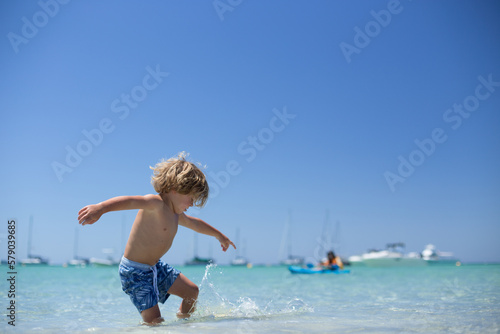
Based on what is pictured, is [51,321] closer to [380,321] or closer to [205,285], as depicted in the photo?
[205,285]

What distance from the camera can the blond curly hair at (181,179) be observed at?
3.47 metres

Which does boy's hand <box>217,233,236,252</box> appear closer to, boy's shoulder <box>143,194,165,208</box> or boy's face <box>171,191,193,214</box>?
boy's face <box>171,191,193,214</box>

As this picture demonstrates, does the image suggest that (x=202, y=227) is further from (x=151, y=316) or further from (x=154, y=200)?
(x=151, y=316)

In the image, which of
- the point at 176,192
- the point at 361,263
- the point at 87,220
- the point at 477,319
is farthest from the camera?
the point at 361,263

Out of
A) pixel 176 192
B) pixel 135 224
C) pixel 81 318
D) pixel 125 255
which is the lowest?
pixel 81 318

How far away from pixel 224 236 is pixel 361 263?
62.2m

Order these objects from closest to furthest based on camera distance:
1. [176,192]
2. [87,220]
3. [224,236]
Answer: [87,220] → [176,192] → [224,236]

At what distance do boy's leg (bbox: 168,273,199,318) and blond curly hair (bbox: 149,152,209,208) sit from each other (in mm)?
843

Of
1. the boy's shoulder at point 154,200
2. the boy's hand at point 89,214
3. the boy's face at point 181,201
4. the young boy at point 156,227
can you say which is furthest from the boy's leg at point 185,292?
the boy's hand at point 89,214

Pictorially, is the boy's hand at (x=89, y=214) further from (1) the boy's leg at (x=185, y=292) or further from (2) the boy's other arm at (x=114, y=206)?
(1) the boy's leg at (x=185, y=292)

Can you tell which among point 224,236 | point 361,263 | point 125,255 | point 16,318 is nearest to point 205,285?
point 224,236

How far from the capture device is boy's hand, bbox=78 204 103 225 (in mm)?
2932

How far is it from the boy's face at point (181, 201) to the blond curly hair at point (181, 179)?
0.04m

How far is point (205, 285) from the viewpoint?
475 cm
